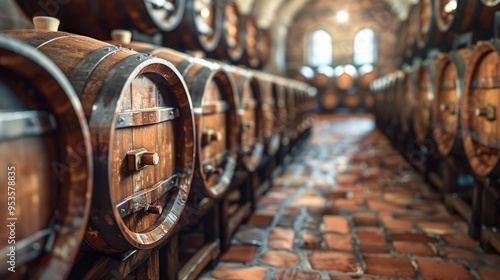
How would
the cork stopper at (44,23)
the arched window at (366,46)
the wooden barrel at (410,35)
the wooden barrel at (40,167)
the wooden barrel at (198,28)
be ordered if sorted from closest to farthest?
the wooden barrel at (40,167) → the cork stopper at (44,23) → the wooden barrel at (198,28) → the wooden barrel at (410,35) → the arched window at (366,46)

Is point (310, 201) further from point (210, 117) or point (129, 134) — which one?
point (129, 134)

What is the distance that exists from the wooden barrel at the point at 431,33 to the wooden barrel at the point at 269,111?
1698mm

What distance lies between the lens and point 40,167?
933 millimetres

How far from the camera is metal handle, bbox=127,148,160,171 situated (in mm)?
1336

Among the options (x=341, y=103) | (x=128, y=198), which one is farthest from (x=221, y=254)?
(x=341, y=103)

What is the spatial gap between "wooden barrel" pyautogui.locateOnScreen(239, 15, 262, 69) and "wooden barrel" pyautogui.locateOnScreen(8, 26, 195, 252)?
405cm

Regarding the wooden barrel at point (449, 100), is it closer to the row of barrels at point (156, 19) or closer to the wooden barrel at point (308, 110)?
the row of barrels at point (156, 19)

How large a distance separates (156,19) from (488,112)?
6.75ft

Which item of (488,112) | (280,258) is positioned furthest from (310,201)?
(488,112)

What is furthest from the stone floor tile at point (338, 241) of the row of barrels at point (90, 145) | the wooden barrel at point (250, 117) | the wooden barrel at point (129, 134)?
the wooden barrel at point (129, 134)

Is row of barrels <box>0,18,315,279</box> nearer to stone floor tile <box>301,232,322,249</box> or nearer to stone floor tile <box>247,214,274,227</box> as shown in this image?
stone floor tile <box>301,232,322,249</box>

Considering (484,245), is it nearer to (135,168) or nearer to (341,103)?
(135,168)

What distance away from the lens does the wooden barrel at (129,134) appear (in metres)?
1.14

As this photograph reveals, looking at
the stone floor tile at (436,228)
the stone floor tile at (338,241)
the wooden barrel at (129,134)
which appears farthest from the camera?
the stone floor tile at (436,228)
